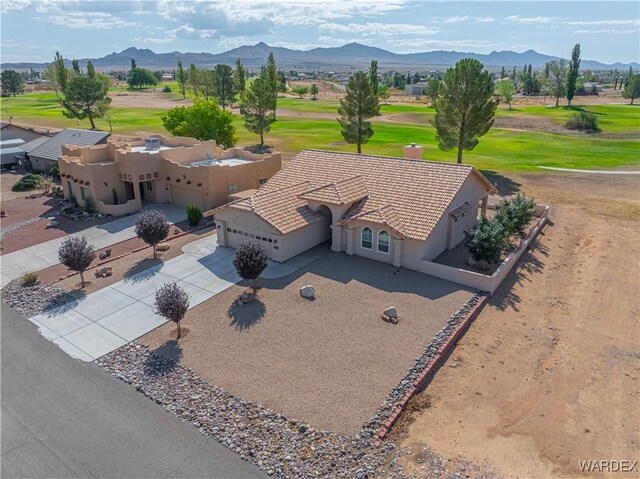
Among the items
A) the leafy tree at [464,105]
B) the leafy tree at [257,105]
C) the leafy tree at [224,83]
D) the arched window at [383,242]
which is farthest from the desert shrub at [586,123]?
the leafy tree at [224,83]

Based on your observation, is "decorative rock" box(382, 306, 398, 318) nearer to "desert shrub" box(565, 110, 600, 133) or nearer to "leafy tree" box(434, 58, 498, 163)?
"leafy tree" box(434, 58, 498, 163)

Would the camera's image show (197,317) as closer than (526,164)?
Yes

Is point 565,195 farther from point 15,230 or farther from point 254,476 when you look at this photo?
point 15,230

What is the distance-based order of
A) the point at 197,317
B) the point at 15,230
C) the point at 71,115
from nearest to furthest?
the point at 197,317
the point at 15,230
the point at 71,115

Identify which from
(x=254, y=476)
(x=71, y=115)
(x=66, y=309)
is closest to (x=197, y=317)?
(x=66, y=309)

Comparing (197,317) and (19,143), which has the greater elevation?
(19,143)

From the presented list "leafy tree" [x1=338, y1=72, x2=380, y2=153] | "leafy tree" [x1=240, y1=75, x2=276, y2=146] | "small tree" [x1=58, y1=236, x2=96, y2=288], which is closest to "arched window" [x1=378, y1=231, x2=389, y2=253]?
"small tree" [x1=58, y1=236, x2=96, y2=288]

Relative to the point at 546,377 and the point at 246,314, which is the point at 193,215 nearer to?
the point at 246,314

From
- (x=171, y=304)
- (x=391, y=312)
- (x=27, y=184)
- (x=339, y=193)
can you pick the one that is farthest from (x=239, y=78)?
(x=391, y=312)
